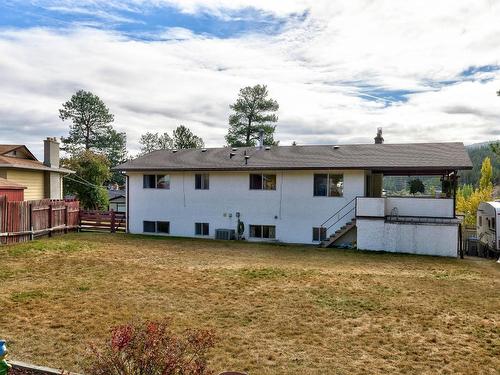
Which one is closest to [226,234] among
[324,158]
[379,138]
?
[324,158]

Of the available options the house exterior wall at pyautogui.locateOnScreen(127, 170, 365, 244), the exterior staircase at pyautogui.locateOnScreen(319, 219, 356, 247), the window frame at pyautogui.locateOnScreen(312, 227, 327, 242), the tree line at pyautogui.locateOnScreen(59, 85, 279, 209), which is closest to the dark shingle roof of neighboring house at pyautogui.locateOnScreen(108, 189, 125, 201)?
the tree line at pyautogui.locateOnScreen(59, 85, 279, 209)

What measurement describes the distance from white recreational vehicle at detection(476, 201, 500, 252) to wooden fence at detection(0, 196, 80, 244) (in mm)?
22425

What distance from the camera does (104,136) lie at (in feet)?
182

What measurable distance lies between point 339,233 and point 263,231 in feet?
15.1

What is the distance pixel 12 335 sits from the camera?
678cm

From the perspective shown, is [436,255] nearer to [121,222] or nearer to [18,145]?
[121,222]

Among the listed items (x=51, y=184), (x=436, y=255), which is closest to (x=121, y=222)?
(x=51, y=184)

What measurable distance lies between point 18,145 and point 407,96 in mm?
27303

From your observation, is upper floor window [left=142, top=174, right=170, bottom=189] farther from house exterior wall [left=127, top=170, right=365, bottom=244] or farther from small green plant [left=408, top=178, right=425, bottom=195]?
small green plant [left=408, top=178, right=425, bottom=195]

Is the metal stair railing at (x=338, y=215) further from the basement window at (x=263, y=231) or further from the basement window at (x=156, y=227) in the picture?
the basement window at (x=156, y=227)

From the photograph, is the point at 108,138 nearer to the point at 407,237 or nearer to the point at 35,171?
the point at 35,171

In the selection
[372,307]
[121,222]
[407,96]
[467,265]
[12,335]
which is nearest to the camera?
[12,335]

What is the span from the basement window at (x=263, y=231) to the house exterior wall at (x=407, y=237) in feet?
16.5

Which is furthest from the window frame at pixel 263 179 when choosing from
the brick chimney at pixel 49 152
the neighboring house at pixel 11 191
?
the brick chimney at pixel 49 152
